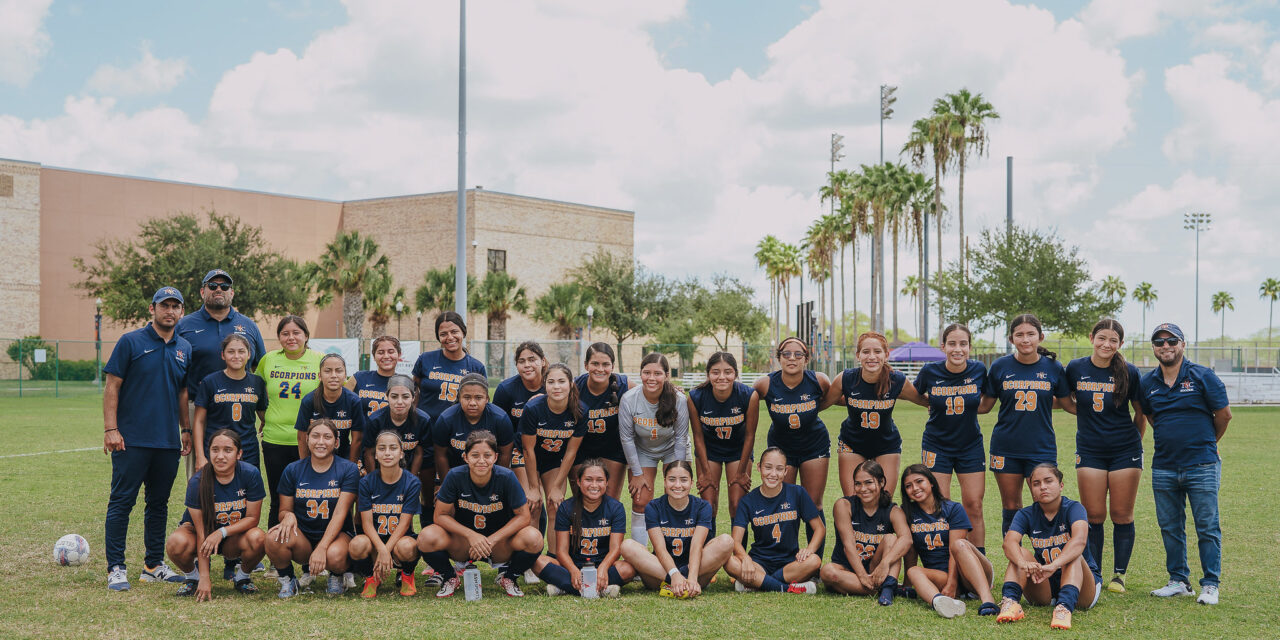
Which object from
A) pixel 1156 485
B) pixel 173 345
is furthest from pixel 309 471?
pixel 1156 485

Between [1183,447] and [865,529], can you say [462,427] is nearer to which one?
[865,529]

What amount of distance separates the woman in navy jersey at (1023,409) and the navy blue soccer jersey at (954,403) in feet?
0.50

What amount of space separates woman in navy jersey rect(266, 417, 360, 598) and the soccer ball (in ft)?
5.91

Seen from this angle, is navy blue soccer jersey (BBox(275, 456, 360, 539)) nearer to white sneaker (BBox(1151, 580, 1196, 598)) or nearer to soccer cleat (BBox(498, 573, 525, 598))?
soccer cleat (BBox(498, 573, 525, 598))

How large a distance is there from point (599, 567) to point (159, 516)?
3.06m

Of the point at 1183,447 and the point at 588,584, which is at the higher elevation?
the point at 1183,447

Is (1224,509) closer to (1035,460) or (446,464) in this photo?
(1035,460)

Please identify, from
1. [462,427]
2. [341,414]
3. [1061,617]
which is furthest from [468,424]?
[1061,617]

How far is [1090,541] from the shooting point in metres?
6.35

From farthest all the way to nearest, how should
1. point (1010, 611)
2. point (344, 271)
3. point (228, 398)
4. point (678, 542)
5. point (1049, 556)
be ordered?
point (344, 271)
point (228, 398)
point (678, 542)
point (1049, 556)
point (1010, 611)

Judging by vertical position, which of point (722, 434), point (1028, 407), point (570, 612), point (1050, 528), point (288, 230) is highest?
point (288, 230)

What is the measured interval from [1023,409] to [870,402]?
3.29 ft

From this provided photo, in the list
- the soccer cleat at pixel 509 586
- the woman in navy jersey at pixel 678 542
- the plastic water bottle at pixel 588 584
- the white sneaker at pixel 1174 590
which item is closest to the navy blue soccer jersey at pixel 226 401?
the soccer cleat at pixel 509 586

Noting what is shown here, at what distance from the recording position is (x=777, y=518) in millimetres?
6402
